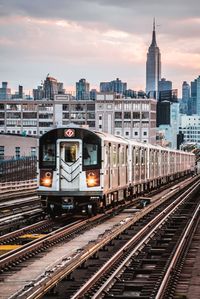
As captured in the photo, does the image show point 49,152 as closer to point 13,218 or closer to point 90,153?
point 90,153

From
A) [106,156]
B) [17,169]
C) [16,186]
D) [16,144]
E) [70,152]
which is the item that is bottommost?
[16,186]

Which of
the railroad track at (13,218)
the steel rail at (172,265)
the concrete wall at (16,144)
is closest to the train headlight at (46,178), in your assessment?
the railroad track at (13,218)

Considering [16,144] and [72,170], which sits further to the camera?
[16,144]

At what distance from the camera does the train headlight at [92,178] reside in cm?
2453

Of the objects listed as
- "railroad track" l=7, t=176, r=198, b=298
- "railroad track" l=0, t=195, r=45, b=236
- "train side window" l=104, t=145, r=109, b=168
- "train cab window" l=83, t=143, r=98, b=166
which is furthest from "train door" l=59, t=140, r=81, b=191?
"railroad track" l=7, t=176, r=198, b=298

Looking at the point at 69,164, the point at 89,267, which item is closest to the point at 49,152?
the point at 69,164

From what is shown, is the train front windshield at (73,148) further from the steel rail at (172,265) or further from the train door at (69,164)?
the steel rail at (172,265)

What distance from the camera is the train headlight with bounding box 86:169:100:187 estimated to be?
24.5 m

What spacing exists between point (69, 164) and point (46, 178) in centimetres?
95

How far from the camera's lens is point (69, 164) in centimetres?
2442

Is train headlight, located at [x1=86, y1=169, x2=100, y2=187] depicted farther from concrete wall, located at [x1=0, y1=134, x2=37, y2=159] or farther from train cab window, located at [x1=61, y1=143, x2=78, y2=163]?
concrete wall, located at [x1=0, y1=134, x2=37, y2=159]

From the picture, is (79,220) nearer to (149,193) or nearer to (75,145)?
(75,145)

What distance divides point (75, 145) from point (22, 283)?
38.2ft

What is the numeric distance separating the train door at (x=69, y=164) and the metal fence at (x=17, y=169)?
81.1ft
